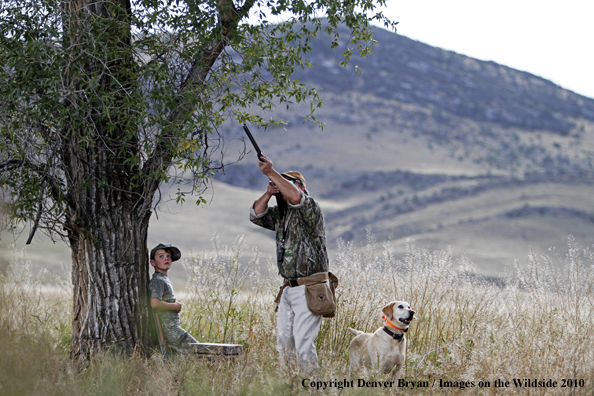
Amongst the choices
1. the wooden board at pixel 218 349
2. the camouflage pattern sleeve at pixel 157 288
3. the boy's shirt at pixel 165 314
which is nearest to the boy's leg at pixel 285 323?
the wooden board at pixel 218 349

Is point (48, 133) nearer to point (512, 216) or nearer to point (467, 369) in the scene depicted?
point (467, 369)

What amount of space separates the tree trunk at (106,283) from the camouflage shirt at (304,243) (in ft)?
5.18

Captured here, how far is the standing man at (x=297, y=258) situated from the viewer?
5.02 meters

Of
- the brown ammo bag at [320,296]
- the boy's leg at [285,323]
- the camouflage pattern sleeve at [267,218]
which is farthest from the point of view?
the camouflage pattern sleeve at [267,218]

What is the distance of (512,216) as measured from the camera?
193ft

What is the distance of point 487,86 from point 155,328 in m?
135

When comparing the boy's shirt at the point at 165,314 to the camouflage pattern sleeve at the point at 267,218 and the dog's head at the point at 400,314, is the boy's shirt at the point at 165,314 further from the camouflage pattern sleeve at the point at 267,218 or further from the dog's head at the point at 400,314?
the dog's head at the point at 400,314

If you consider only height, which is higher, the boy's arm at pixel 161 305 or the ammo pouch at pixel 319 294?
the ammo pouch at pixel 319 294

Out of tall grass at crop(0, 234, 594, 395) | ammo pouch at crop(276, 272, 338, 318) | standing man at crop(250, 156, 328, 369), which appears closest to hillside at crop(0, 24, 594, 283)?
tall grass at crop(0, 234, 594, 395)

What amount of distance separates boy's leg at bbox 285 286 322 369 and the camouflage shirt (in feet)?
0.60

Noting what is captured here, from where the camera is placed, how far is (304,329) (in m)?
5.05

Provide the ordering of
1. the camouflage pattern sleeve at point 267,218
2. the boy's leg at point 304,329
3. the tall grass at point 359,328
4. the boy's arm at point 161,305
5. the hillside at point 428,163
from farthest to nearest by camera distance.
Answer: the hillside at point 428,163 < the boy's arm at point 161,305 < the camouflage pattern sleeve at point 267,218 < the boy's leg at point 304,329 < the tall grass at point 359,328

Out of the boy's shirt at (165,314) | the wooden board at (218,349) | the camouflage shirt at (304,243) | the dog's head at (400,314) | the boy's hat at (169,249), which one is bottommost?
the wooden board at (218,349)

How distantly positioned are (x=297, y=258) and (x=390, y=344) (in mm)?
1113
